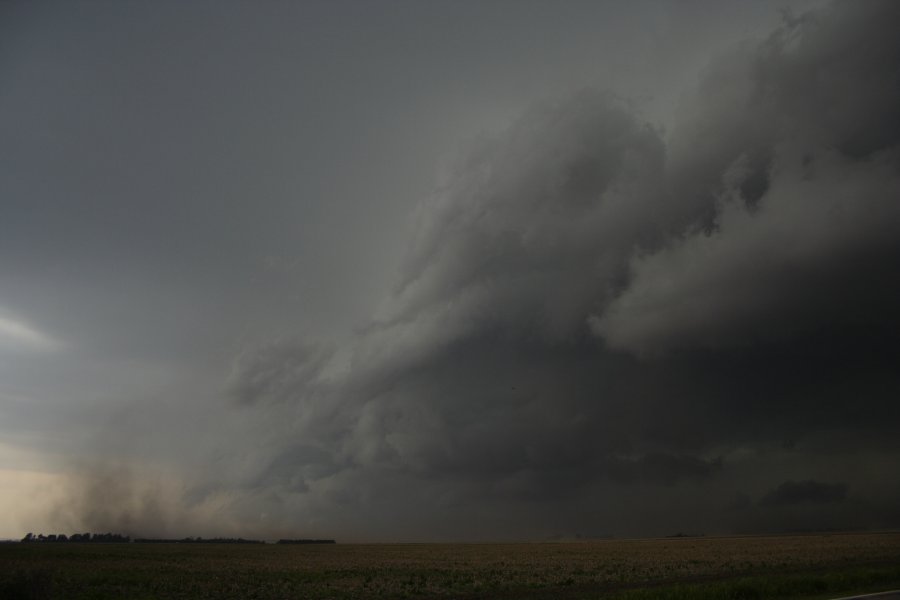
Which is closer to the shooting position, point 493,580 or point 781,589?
point 781,589

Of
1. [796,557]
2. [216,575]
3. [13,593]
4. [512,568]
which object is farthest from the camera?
[796,557]

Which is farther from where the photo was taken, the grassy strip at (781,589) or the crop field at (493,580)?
the crop field at (493,580)

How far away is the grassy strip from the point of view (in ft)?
105

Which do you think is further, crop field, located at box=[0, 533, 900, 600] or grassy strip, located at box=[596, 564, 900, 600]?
crop field, located at box=[0, 533, 900, 600]

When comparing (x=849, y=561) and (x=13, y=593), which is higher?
(x=13, y=593)

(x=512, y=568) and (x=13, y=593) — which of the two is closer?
(x=13, y=593)

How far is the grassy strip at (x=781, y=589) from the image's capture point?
105 ft

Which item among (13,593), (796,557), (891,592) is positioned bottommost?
(796,557)

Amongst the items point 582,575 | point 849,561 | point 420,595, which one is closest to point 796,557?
point 849,561

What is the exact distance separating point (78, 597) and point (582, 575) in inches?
1587

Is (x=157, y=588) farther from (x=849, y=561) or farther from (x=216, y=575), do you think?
(x=849, y=561)

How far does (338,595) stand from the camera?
41.7 metres

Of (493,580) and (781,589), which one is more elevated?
(781,589)

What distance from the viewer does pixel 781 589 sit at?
3522 centimetres
